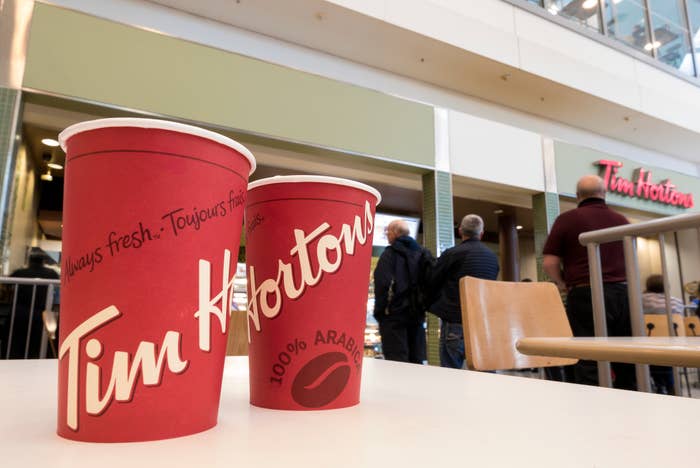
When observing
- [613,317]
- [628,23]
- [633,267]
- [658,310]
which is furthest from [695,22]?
[633,267]

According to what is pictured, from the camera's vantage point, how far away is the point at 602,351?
675 millimetres

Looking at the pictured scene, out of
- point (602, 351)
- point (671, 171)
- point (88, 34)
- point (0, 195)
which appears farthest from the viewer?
point (671, 171)

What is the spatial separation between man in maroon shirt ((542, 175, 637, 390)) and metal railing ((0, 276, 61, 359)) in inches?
113

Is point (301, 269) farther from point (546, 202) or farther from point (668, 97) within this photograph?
point (668, 97)

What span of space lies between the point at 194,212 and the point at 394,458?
0.57 feet

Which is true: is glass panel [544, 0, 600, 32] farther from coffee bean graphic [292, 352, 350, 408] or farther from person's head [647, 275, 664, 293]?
coffee bean graphic [292, 352, 350, 408]

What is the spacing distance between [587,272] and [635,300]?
0.76 m

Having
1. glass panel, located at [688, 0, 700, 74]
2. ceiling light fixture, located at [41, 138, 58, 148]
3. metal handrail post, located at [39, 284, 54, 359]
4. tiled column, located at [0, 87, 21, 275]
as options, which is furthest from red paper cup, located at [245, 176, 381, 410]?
glass panel, located at [688, 0, 700, 74]

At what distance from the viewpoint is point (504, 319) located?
134 centimetres

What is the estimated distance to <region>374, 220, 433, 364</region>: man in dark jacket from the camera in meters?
2.88

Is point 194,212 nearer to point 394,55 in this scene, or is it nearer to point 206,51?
point 206,51

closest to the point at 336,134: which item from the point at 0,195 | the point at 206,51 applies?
the point at 206,51

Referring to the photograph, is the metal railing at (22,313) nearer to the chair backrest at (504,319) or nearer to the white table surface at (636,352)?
the chair backrest at (504,319)

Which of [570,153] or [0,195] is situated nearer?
[0,195]
